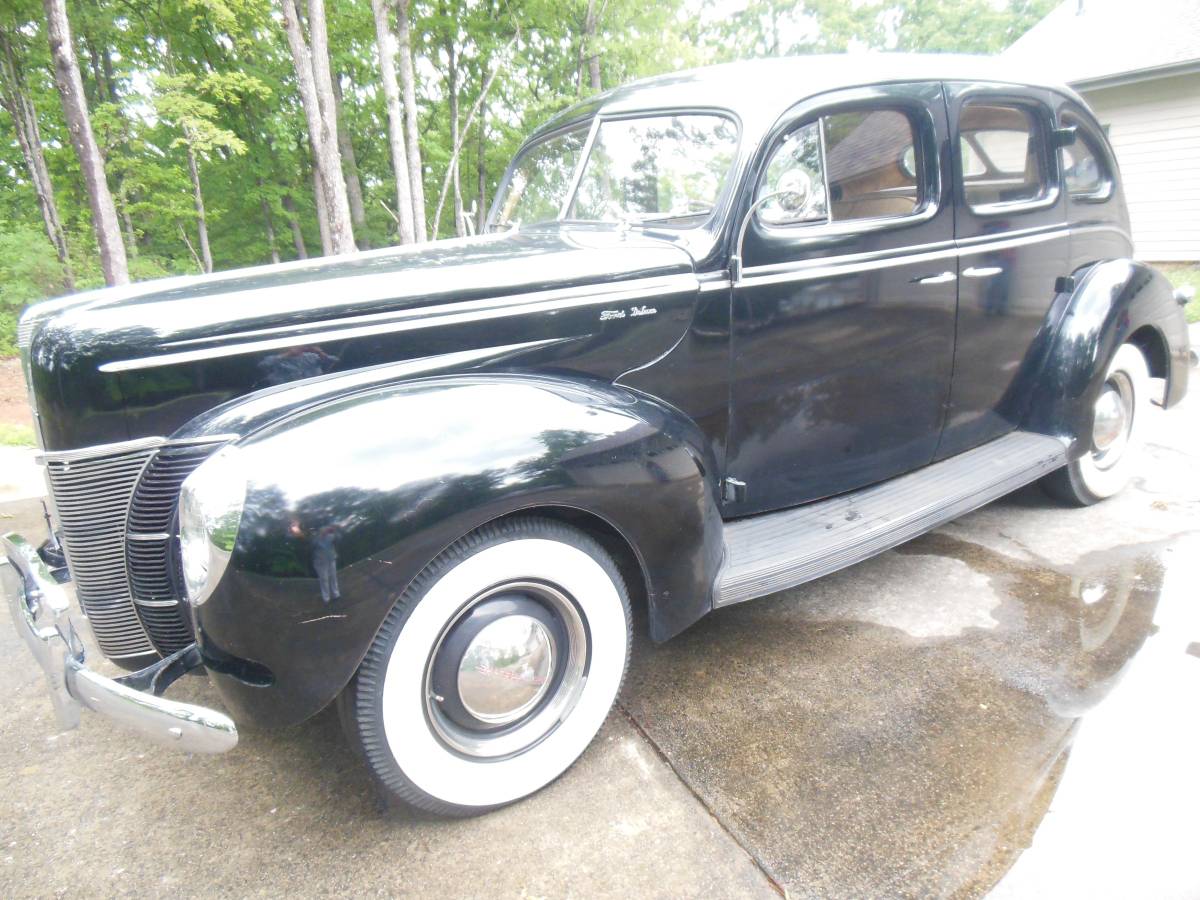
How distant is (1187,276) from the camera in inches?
402

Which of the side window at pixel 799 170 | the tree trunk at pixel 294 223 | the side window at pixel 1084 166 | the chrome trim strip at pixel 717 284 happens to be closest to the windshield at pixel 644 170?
the side window at pixel 799 170

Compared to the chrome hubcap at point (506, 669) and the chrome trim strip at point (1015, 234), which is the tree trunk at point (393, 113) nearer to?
the chrome trim strip at point (1015, 234)

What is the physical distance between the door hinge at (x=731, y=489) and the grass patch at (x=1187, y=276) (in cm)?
832

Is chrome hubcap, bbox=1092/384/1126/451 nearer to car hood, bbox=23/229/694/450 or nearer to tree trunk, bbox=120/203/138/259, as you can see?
car hood, bbox=23/229/694/450

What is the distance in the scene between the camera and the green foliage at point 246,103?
37.9ft

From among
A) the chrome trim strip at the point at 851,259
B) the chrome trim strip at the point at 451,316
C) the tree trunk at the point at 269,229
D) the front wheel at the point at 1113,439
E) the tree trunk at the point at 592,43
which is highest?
the tree trunk at the point at 592,43

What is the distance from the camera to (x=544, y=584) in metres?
Result: 1.87

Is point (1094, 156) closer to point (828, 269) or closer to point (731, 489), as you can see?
point (828, 269)

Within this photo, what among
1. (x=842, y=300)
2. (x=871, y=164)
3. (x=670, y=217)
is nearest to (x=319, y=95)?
(x=670, y=217)

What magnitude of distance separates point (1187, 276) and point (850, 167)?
1070 centimetres

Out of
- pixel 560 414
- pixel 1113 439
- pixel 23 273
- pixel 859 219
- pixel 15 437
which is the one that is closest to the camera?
pixel 560 414

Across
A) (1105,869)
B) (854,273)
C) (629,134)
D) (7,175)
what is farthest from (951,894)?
(7,175)

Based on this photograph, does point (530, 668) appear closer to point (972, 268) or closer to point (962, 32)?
point (972, 268)

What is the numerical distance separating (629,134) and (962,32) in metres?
34.8
